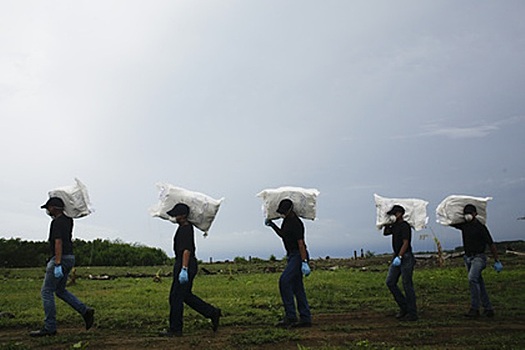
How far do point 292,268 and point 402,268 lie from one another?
2.20 metres

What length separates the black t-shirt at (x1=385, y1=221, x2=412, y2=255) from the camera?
1026cm

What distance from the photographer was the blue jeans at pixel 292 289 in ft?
30.8

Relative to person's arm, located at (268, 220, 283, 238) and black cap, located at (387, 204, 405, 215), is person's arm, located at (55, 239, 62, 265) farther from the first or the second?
black cap, located at (387, 204, 405, 215)

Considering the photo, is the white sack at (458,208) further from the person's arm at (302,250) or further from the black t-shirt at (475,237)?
the person's arm at (302,250)

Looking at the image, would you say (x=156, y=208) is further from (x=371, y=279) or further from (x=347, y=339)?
(x=371, y=279)

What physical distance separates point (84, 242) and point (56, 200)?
1220 inches

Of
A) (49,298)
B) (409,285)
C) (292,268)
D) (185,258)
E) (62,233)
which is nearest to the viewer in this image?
(185,258)

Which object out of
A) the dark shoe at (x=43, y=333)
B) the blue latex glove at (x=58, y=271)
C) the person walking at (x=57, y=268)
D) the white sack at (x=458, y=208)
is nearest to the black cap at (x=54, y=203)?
the person walking at (x=57, y=268)

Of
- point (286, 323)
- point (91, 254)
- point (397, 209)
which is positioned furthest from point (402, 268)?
point (91, 254)

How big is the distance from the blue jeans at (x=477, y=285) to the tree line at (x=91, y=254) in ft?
91.8

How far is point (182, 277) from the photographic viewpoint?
836 cm

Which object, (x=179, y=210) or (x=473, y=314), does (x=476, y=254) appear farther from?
(x=179, y=210)

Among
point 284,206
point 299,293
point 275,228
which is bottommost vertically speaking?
point 299,293

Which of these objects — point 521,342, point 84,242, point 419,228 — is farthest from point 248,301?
point 84,242
